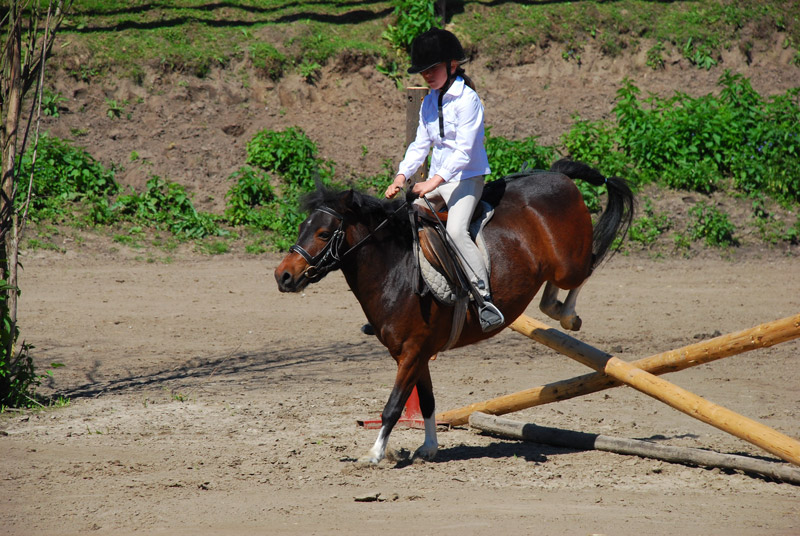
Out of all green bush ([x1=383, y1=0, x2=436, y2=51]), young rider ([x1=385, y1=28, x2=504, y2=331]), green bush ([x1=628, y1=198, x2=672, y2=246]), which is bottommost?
green bush ([x1=628, y1=198, x2=672, y2=246])

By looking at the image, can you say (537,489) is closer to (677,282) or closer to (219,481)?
(219,481)

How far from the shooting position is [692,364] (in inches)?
213

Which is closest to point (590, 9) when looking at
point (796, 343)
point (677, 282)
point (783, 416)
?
point (677, 282)

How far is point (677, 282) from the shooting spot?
12.2m

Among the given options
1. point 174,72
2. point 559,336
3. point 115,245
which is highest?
point 174,72

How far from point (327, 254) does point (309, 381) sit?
3288mm

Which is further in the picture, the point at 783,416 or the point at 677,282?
the point at 677,282

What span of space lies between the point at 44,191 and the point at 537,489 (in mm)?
10850

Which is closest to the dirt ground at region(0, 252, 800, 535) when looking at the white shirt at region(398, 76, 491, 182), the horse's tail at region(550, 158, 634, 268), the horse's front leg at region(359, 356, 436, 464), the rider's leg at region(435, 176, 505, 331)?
the horse's front leg at region(359, 356, 436, 464)

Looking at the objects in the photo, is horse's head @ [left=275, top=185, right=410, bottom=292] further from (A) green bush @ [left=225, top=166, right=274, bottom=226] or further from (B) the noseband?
(A) green bush @ [left=225, top=166, right=274, bottom=226]

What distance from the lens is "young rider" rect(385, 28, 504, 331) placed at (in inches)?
208

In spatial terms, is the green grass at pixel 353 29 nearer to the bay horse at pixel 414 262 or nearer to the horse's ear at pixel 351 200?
the bay horse at pixel 414 262

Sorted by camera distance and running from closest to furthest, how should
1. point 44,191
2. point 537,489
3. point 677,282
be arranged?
point 537,489 < point 677,282 < point 44,191

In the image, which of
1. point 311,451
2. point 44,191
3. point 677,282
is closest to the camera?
point 311,451
